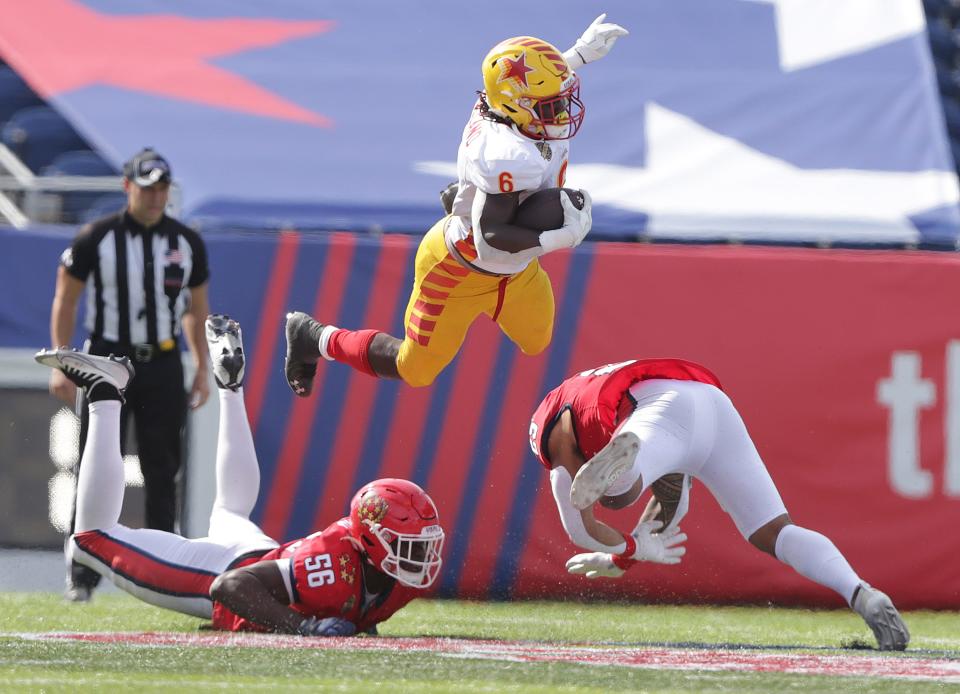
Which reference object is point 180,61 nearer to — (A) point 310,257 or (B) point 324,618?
(A) point 310,257

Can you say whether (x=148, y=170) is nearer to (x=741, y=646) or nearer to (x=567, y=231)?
(x=567, y=231)

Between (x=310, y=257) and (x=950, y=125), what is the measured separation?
5.01 m

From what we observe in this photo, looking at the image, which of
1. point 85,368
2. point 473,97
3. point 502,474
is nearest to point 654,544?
point 85,368

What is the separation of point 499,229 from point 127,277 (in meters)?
1.93

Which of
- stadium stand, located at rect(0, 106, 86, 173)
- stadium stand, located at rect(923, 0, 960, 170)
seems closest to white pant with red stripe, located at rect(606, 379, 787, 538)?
stadium stand, located at rect(0, 106, 86, 173)

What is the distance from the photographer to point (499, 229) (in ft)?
13.9

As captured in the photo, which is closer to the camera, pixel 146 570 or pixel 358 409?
pixel 146 570

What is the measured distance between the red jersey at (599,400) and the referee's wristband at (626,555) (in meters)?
0.25

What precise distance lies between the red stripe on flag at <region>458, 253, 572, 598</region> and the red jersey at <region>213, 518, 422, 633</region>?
6.10 ft

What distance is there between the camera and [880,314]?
20.5ft

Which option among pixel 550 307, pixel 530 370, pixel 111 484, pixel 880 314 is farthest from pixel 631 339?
pixel 111 484

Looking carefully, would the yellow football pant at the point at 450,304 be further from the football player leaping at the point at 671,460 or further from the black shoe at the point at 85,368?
the black shoe at the point at 85,368

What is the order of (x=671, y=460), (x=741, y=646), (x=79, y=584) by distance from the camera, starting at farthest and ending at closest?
(x=79, y=584), (x=741, y=646), (x=671, y=460)

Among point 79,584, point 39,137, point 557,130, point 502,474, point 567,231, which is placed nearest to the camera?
point 567,231
